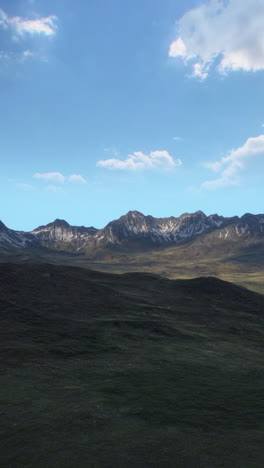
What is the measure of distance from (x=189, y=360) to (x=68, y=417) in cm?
2158

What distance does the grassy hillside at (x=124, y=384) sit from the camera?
18125 mm

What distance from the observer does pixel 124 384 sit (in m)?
29.5

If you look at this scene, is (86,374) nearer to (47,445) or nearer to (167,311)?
(47,445)

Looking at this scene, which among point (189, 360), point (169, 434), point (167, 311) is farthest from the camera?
point (167, 311)

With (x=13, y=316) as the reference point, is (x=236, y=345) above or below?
below

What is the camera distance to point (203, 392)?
29.0 meters

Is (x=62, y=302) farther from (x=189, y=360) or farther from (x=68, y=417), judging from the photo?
(x=68, y=417)

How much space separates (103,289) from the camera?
3285 inches

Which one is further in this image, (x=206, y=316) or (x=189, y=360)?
(x=206, y=316)

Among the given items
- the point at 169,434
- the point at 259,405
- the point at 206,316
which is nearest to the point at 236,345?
the point at 206,316

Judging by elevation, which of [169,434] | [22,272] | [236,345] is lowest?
[236,345]

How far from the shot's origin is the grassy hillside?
18125mm

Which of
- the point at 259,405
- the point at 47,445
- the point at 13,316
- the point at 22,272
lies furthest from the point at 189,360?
the point at 22,272

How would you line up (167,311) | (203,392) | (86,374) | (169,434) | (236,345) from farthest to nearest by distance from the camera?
(167,311)
(236,345)
(86,374)
(203,392)
(169,434)
